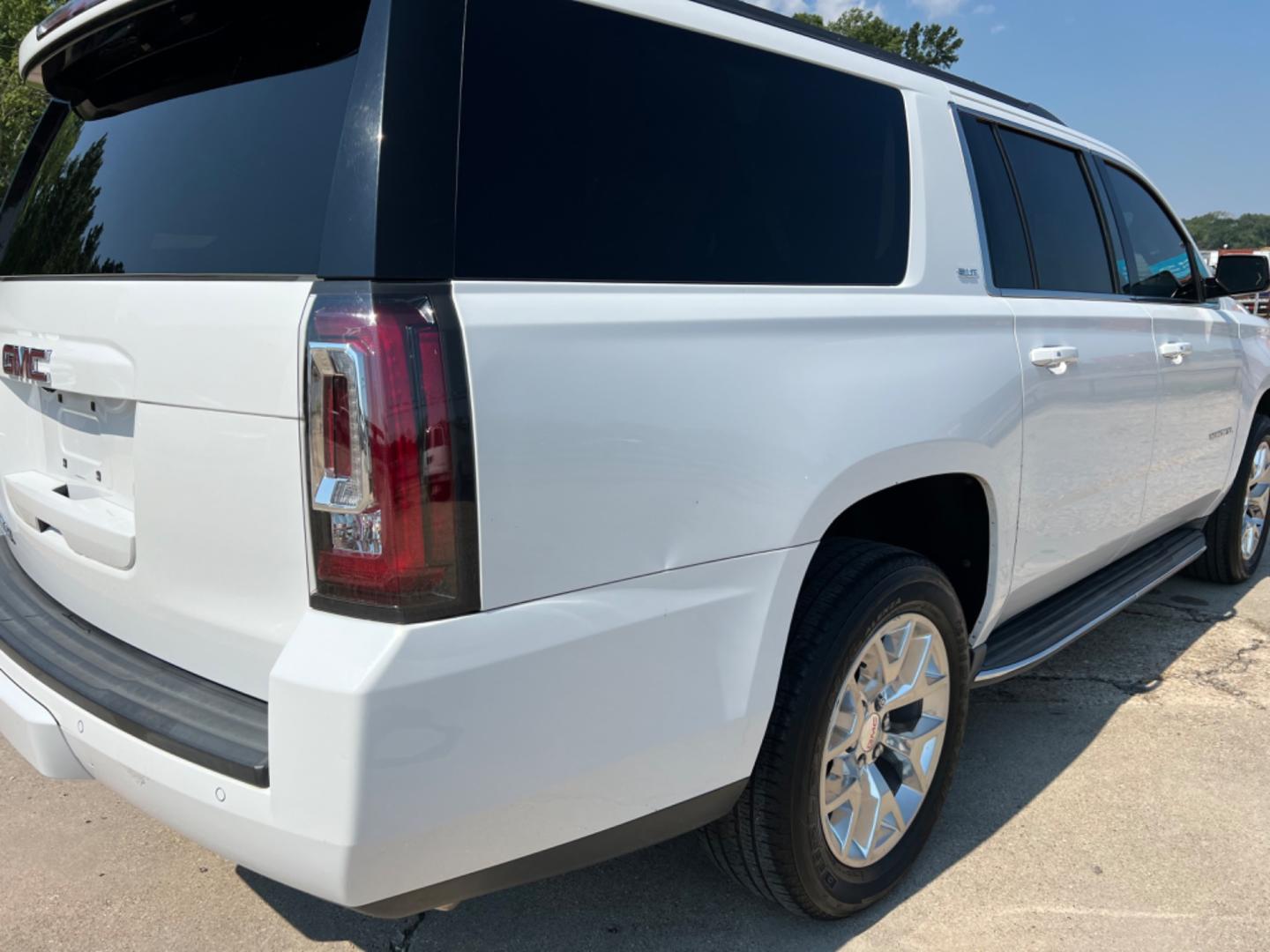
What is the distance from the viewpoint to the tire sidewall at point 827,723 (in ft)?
6.97

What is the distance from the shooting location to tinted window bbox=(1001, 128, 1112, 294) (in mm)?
3109

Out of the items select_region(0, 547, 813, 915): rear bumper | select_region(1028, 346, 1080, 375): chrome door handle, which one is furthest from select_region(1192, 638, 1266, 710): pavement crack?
select_region(0, 547, 813, 915): rear bumper

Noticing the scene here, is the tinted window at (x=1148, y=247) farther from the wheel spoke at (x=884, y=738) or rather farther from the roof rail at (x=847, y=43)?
the wheel spoke at (x=884, y=738)

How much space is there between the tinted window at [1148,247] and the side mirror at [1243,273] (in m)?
0.22

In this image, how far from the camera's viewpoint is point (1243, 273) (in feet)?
14.6

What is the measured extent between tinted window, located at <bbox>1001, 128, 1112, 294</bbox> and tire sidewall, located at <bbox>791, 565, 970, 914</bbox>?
1.18 meters

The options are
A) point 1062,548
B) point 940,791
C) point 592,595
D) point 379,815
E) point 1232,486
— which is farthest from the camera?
point 1232,486

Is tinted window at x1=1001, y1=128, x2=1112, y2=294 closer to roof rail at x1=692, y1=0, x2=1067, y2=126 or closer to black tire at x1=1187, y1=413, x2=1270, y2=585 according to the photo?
roof rail at x1=692, y1=0, x2=1067, y2=126

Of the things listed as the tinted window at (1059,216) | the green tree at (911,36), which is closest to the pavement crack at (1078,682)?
the tinted window at (1059,216)

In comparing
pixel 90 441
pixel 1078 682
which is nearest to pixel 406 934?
pixel 90 441

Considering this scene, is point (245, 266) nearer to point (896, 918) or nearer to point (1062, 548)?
point (896, 918)

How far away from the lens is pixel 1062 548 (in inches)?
122

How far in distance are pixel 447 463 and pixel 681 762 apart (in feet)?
2.41

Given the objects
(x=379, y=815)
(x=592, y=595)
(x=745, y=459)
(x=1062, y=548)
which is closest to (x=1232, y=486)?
(x=1062, y=548)
